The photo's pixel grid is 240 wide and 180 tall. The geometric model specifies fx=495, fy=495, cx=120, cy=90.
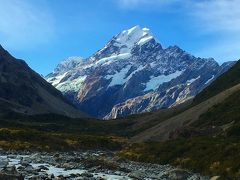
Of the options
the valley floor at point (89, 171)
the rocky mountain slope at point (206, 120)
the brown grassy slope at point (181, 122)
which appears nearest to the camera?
the valley floor at point (89, 171)

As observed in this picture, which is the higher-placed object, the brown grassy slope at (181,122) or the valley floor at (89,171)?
the brown grassy slope at (181,122)

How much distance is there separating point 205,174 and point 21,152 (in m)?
56.5

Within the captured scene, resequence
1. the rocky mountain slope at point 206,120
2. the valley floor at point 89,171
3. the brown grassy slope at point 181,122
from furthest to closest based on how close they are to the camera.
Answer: the brown grassy slope at point 181,122 < the rocky mountain slope at point 206,120 < the valley floor at point 89,171

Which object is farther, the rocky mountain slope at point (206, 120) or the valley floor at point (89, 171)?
the rocky mountain slope at point (206, 120)

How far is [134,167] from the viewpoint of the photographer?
7906 cm

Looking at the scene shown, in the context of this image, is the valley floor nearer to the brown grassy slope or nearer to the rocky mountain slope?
the rocky mountain slope

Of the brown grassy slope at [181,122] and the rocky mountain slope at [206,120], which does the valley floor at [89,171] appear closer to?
the rocky mountain slope at [206,120]

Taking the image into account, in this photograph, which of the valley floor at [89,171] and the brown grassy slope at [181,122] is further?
the brown grassy slope at [181,122]

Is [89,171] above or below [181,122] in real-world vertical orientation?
below

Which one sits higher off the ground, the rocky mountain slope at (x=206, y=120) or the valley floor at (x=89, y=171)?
the rocky mountain slope at (x=206, y=120)

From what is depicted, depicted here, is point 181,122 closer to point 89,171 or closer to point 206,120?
point 206,120

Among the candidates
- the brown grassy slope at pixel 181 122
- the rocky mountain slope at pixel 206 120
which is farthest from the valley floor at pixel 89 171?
the brown grassy slope at pixel 181 122

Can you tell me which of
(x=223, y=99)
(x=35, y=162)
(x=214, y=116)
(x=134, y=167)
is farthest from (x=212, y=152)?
(x=223, y=99)

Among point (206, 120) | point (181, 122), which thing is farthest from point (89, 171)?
point (181, 122)
